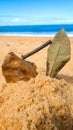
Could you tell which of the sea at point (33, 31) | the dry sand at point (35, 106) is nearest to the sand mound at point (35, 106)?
the dry sand at point (35, 106)

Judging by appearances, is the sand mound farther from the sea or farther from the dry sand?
the sea

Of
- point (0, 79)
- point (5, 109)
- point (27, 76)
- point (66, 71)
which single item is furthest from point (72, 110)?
point (66, 71)

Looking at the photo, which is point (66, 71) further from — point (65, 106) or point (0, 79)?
point (65, 106)

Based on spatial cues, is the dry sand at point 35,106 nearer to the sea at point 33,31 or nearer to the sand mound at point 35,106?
the sand mound at point 35,106

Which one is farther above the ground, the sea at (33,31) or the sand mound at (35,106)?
the sand mound at (35,106)

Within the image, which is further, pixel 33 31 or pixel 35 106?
pixel 33 31

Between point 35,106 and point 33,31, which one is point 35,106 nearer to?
point 35,106

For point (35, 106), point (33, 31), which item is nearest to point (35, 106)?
point (35, 106)

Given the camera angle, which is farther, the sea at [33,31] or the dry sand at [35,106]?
the sea at [33,31]

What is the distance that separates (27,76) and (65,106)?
5.40 ft

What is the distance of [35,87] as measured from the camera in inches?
101

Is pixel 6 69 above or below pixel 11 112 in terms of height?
below

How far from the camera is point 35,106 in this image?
2.25 meters

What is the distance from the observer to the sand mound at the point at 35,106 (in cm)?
218
